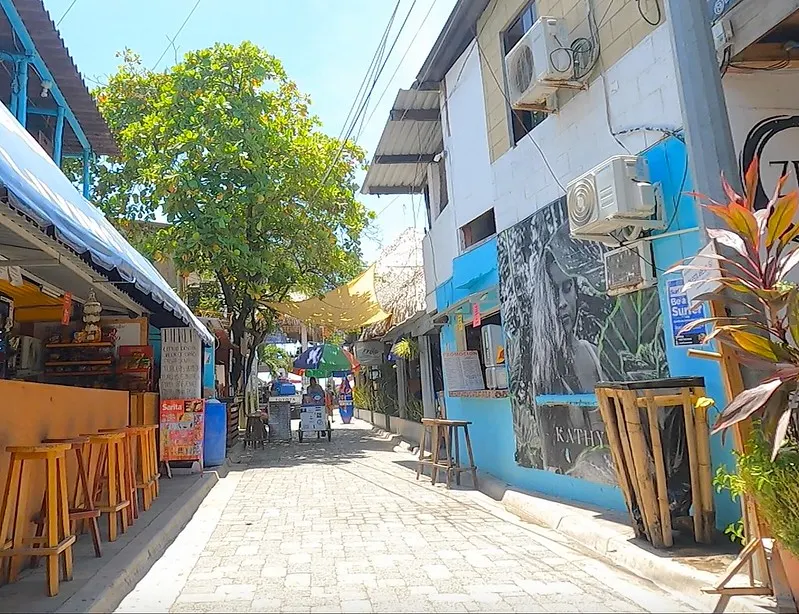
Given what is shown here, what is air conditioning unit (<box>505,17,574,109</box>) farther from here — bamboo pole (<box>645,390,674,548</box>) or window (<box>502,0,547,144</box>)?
bamboo pole (<box>645,390,674,548</box>)

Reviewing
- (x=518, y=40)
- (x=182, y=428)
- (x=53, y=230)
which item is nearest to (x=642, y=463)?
(x=53, y=230)

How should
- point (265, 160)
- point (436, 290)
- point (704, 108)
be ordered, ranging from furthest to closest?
1. point (265, 160)
2. point (436, 290)
3. point (704, 108)

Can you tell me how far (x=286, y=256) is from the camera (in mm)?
13578

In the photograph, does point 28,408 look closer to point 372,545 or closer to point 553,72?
point 372,545

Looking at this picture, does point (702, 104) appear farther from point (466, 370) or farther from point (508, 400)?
point (466, 370)

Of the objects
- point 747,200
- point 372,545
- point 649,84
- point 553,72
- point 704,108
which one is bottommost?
point 372,545

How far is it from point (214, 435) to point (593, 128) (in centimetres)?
728

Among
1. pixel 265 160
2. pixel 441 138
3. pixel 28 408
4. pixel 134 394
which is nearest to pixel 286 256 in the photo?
pixel 265 160

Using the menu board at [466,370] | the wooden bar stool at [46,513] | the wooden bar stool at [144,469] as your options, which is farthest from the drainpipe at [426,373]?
the wooden bar stool at [46,513]

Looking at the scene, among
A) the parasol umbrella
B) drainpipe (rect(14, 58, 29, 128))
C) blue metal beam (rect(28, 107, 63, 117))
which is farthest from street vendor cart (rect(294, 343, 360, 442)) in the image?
drainpipe (rect(14, 58, 29, 128))

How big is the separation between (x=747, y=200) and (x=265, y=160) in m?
10.5

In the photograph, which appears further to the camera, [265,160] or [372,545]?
[265,160]

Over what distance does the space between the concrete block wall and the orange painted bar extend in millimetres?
5415

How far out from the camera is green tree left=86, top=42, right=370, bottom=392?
12.3m
